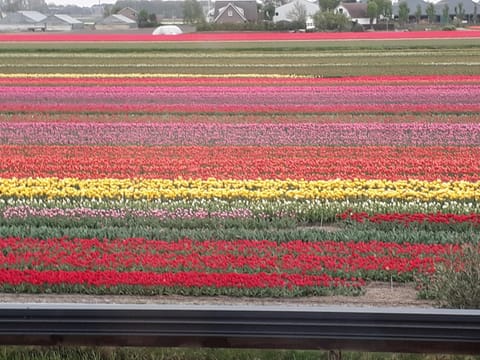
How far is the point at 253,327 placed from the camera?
18.8 feet

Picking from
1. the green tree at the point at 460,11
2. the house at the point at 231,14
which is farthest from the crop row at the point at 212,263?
the green tree at the point at 460,11

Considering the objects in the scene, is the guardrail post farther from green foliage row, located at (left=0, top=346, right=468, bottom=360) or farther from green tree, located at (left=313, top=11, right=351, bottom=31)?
green tree, located at (left=313, top=11, right=351, bottom=31)

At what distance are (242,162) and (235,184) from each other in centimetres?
200

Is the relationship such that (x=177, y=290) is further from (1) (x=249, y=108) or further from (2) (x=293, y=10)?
(2) (x=293, y=10)

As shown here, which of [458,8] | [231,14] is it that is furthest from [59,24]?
[458,8]

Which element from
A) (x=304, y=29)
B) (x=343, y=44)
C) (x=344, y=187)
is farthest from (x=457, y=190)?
(x=304, y=29)

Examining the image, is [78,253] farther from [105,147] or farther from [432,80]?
[432,80]

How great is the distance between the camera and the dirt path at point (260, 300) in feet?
29.2

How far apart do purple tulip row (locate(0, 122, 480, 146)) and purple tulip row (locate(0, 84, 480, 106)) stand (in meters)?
5.18

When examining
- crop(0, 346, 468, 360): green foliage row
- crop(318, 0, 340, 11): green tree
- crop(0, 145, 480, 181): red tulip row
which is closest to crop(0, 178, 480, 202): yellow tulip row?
crop(0, 145, 480, 181): red tulip row

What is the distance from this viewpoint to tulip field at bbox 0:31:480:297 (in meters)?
9.66

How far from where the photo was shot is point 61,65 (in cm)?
4209

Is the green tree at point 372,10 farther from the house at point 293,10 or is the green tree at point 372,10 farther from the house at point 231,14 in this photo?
the house at point 231,14

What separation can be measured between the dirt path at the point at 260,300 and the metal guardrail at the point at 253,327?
10.1ft
